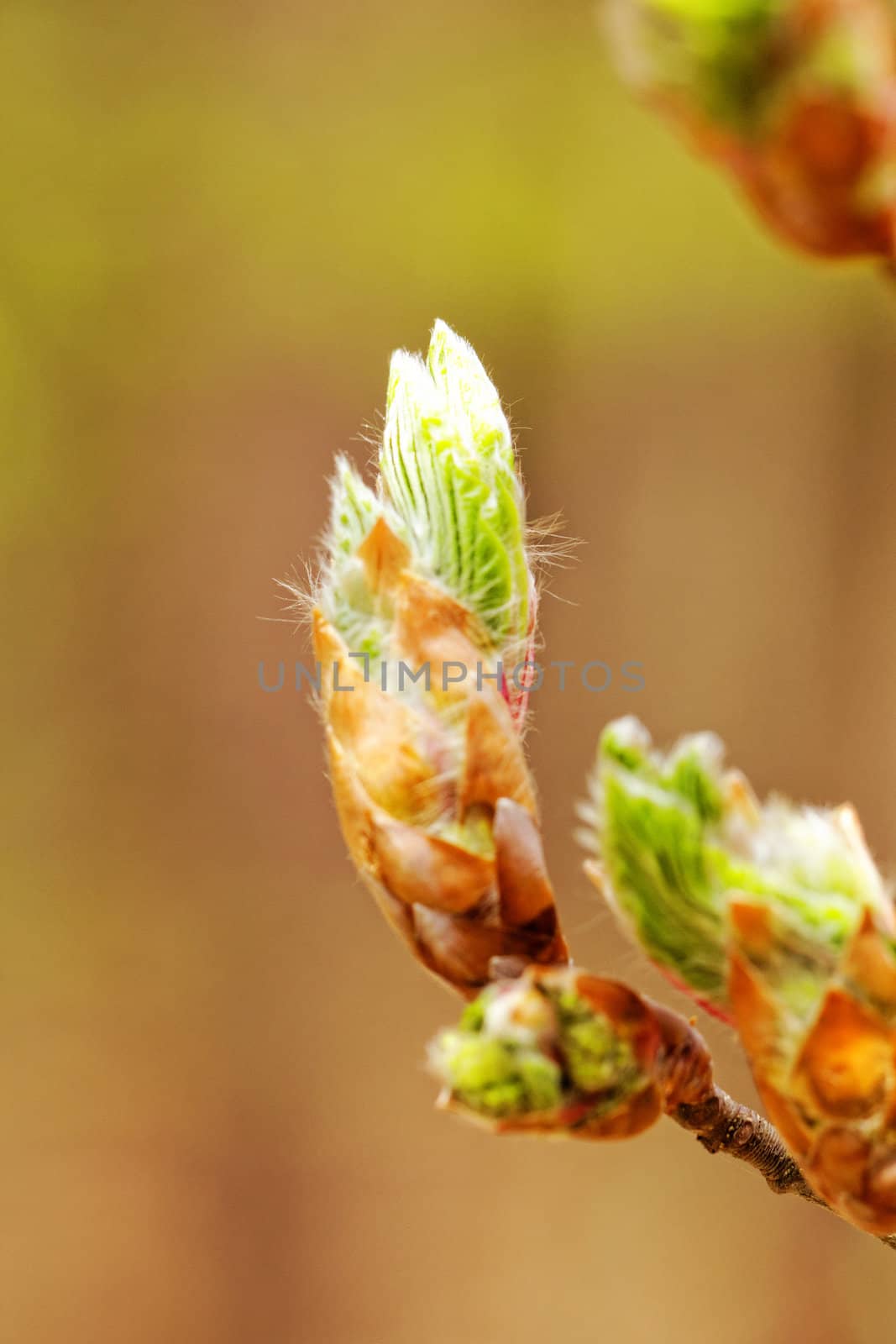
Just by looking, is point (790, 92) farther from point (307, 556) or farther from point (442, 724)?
point (307, 556)

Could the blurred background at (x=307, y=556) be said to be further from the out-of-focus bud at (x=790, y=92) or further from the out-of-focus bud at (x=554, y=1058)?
the out-of-focus bud at (x=790, y=92)

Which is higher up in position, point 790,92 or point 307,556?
point 790,92

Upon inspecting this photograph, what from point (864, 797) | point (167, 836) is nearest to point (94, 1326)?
point (167, 836)

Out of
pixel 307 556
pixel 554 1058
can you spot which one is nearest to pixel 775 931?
pixel 554 1058

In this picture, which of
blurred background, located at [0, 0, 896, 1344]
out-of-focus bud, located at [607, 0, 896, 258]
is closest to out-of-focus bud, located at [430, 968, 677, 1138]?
out-of-focus bud, located at [607, 0, 896, 258]

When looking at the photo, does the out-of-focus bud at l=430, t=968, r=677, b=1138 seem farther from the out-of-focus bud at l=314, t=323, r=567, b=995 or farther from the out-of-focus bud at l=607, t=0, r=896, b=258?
the out-of-focus bud at l=607, t=0, r=896, b=258
